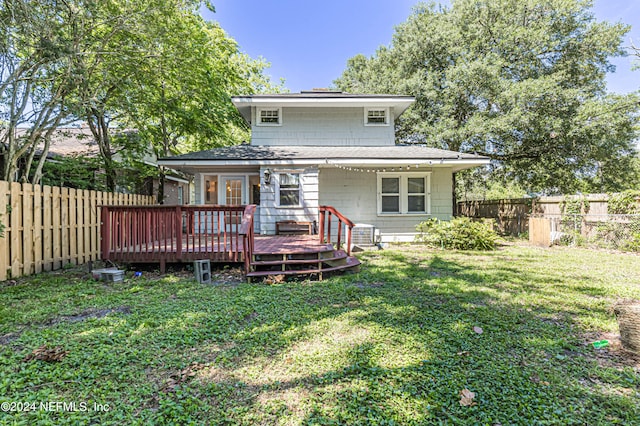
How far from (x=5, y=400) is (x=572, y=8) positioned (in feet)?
73.8

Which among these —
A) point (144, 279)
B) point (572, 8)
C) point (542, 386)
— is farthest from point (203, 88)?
point (572, 8)

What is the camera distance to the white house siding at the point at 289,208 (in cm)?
952

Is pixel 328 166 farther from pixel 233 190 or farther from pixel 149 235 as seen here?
pixel 149 235

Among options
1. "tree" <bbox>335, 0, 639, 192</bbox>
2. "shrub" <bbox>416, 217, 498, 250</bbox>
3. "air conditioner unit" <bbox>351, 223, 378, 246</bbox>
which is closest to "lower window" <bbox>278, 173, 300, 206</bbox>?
"air conditioner unit" <bbox>351, 223, 378, 246</bbox>

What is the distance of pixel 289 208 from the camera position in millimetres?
9594

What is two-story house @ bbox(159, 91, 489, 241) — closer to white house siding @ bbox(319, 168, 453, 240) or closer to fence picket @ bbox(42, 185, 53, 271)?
white house siding @ bbox(319, 168, 453, 240)

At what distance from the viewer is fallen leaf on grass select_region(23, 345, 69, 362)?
104 inches

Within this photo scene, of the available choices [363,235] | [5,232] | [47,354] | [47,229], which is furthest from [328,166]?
[47,354]

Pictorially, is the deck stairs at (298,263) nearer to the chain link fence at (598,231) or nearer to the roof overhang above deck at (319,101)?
the roof overhang above deck at (319,101)

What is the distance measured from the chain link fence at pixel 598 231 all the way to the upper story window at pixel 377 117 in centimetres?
719

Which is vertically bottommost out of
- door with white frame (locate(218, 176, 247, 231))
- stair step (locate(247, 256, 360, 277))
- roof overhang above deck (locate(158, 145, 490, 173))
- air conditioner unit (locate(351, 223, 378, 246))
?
stair step (locate(247, 256, 360, 277))

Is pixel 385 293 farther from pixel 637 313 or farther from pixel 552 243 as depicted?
pixel 552 243

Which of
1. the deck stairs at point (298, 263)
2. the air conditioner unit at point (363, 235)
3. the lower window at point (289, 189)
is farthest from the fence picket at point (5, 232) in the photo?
the air conditioner unit at point (363, 235)

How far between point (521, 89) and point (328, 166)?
10530mm
